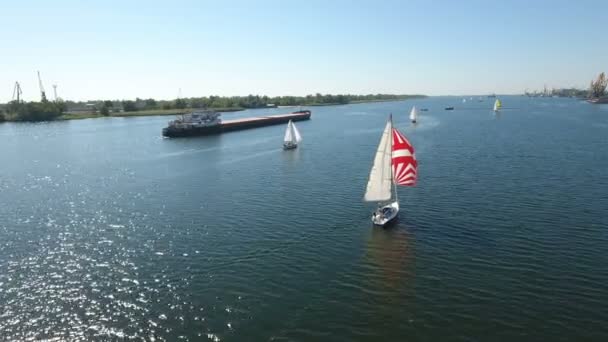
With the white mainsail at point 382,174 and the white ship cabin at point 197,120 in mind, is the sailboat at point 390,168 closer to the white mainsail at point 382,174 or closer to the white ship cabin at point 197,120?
the white mainsail at point 382,174

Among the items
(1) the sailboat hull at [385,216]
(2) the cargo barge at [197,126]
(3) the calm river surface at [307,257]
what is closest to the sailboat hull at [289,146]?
(3) the calm river surface at [307,257]

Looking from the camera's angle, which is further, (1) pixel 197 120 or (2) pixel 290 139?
(1) pixel 197 120

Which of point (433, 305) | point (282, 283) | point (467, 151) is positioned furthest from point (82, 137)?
point (433, 305)

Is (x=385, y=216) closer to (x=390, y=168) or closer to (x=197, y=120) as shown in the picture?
(x=390, y=168)

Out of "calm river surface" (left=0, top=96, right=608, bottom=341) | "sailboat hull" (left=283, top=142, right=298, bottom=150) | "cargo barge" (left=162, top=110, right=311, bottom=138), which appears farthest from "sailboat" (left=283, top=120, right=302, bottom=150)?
"cargo barge" (left=162, top=110, right=311, bottom=138)

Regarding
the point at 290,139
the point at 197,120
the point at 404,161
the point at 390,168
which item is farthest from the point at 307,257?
the point at 197,120

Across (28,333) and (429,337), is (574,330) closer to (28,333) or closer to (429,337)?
A: (429,337)

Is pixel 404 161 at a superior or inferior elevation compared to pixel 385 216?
superior
